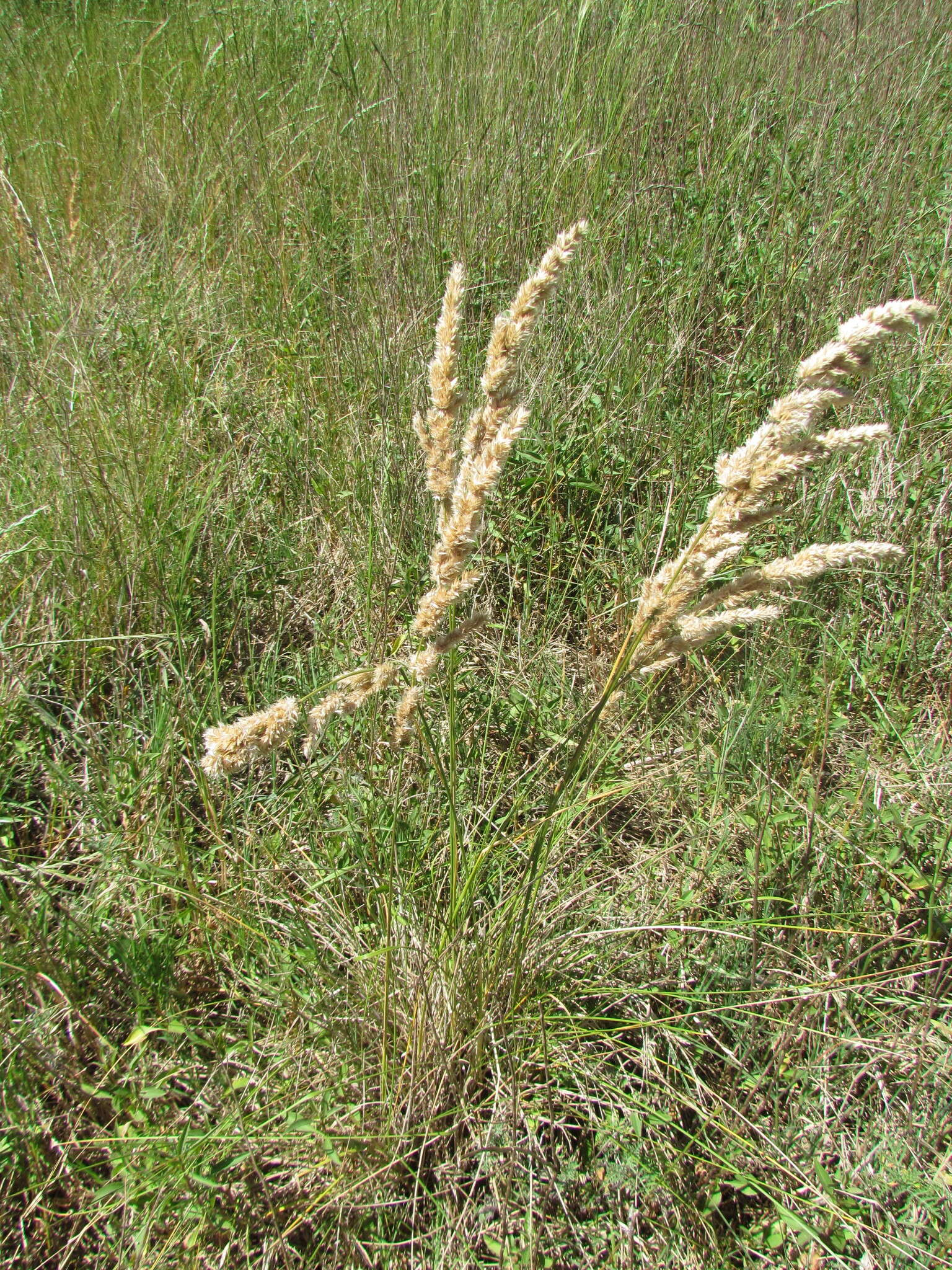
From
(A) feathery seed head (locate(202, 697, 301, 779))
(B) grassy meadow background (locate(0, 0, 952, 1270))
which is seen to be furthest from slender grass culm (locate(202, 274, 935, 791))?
(B) grassy meadow background (locate(0, 0, 952, 1270))

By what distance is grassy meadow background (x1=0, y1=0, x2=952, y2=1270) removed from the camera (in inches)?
51.3

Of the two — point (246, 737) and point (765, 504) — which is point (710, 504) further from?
point (246, 737)

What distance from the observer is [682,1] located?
358cm

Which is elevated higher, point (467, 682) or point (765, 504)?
point (765, 504)

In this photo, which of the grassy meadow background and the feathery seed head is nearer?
the feathery seed head

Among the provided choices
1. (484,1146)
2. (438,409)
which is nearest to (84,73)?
(438,409)

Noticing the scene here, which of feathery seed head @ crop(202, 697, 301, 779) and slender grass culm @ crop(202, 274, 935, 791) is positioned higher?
slender grass culm @ crop(202, 274, 935, 791)

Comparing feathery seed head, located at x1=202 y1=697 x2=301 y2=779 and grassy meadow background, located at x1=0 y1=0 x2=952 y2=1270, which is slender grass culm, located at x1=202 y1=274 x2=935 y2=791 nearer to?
feathery seed head, located at x1=202 y1=697 x2=301 y2=779

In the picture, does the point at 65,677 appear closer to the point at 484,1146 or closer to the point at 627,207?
the point at 484,1146

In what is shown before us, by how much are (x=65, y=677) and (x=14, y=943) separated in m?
0.69

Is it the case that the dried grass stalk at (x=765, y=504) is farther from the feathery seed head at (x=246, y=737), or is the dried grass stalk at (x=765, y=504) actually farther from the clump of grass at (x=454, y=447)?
the feathery seed head at (x=246, y=737)

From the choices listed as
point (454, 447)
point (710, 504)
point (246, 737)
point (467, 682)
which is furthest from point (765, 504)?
point (467, 682)

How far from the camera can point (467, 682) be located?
2084 millimetres

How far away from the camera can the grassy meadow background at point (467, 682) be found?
4.28ft
